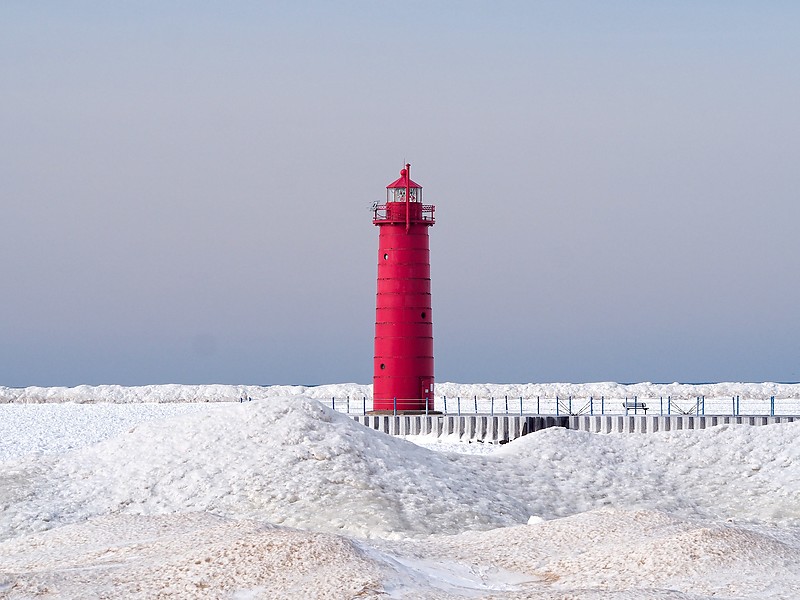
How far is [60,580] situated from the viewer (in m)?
8.47

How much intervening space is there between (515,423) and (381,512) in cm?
1237

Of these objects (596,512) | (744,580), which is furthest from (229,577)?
(596,512)

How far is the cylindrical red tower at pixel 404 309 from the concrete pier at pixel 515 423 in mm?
533

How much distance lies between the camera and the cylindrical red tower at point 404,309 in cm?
2875

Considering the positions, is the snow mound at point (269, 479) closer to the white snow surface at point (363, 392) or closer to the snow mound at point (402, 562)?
the snow mound at point (402, 562)

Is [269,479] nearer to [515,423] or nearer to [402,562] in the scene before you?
[402,562]

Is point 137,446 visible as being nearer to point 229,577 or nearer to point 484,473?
point 484,473

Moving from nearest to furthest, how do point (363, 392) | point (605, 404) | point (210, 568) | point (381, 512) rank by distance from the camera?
1. point (210, 568)
2. point (381, 512)
3. point (605, 404)
4. point (363, 392)

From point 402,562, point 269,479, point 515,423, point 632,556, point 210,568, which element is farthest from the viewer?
point 515,423

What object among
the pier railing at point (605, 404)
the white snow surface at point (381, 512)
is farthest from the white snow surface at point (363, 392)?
the white snow surface at point (381, 512)

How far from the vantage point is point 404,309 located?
1130 inches

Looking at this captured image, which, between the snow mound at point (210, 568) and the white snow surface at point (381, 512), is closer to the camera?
the snow mound at point (210, 568)

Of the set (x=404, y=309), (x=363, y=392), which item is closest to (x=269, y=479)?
(x=404, y=309)

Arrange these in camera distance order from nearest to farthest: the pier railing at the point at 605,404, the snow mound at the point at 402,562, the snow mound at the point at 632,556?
the snow mound at the point at 402,562
the snow mound at the point at 632,556
the pier railing at the point at 605,404
